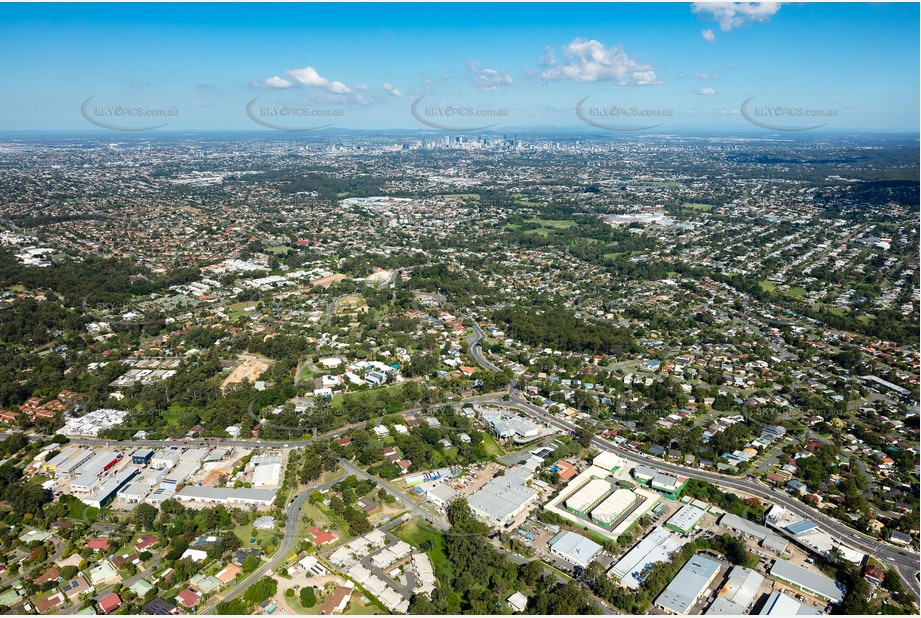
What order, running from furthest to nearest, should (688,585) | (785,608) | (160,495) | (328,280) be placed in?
1. (328,280)
2. (160,495)
3. (688,585)
4. (785,608)

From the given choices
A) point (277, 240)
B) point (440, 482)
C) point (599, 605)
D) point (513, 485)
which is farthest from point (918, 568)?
point (277, 240)

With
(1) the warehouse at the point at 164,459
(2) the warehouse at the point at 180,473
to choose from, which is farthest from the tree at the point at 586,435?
(1) the warehouse at the point at 164,459

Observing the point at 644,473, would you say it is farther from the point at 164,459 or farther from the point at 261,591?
the point at 164,459

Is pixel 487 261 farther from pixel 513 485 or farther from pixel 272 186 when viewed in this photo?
pixel 272 186

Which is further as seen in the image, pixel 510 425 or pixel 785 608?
pixel 510 425

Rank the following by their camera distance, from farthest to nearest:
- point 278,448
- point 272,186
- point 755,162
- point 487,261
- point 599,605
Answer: point 755,162 → point 272,186 → point 487,261 → point 278,448 → point 599,605

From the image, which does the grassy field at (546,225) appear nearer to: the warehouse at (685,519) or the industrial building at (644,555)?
the warehouse at (685,519)

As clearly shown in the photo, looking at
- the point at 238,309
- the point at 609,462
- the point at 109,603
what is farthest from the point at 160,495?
the point at 238,309

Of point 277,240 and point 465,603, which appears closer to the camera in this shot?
point 465,603
